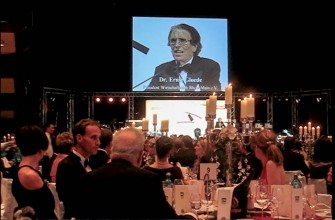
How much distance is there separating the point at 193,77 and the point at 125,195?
12.9m

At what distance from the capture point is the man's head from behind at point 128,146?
2.79 meters

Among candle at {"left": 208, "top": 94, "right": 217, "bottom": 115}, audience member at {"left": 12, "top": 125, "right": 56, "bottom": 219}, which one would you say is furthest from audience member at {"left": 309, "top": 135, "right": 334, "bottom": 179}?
audience member at {"left": 12, "top": 125, "right": 56, "bottom": 219}

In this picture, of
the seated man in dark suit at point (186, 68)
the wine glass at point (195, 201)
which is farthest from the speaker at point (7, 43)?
the seated man in dark suit at point (186, 68)

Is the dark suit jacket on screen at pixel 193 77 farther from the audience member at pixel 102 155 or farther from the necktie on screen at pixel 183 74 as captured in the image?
the audience member at pixel 102 155

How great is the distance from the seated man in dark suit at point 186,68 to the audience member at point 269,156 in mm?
10747

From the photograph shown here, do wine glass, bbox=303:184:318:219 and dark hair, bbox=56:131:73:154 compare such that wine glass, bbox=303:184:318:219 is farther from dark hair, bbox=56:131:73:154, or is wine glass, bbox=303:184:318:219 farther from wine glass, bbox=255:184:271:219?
dark hair, bbox=56:131:73:154

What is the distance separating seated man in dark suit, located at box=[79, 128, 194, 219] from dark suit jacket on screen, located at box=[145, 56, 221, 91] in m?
12.6

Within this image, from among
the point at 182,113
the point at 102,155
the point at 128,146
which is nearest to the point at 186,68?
the point at 182,113

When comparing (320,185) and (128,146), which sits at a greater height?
(128,146)

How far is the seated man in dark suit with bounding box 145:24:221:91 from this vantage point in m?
15.3

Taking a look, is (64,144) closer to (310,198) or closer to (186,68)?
(310,198)

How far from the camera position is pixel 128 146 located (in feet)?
9.20

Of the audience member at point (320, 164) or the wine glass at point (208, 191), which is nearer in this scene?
the wine glass at point (208, 191)

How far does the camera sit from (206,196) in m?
3.64
